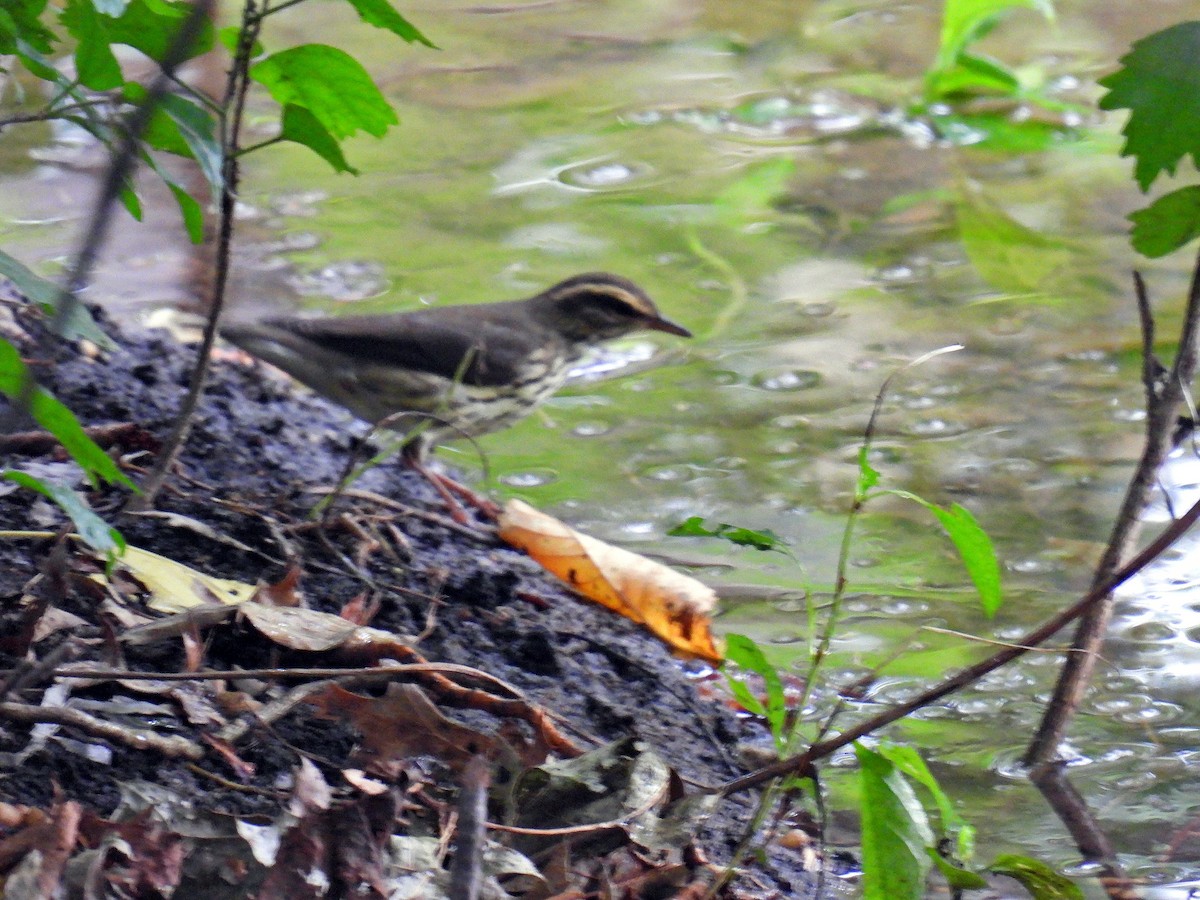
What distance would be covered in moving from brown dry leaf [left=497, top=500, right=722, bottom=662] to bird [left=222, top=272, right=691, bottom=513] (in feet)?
2.29

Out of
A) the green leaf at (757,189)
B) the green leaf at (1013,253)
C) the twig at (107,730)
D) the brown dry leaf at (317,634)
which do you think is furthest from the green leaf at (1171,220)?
the green leaf at (757,189)

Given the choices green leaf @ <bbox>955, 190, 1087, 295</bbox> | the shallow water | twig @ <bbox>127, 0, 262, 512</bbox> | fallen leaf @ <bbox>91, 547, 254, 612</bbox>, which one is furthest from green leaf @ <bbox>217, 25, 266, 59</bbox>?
green leaf @ <bbox>955, 190, 1087, 295</bbox>

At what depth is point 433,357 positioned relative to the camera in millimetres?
5027

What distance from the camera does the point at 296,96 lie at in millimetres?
2668

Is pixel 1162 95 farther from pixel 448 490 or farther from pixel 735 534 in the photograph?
pixel 448 490

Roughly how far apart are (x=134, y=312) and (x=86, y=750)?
11.2 feet

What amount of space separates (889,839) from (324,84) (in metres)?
1.60

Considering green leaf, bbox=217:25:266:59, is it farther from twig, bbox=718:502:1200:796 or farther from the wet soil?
twig, bbox=718:502:1200:796

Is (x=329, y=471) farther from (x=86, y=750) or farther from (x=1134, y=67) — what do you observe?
(x=1134, y=67)

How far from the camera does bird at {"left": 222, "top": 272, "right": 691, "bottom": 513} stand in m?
4.82

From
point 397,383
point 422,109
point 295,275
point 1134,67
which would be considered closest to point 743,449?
point 397,383

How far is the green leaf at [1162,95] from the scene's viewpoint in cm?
240

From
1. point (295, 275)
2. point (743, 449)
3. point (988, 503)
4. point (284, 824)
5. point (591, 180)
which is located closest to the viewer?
point (284, 824)

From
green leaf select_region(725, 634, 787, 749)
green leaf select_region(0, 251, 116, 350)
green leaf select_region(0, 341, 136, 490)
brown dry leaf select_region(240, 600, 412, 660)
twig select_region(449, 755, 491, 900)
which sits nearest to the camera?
green leaf select_region(0, 341, 136, 490)
